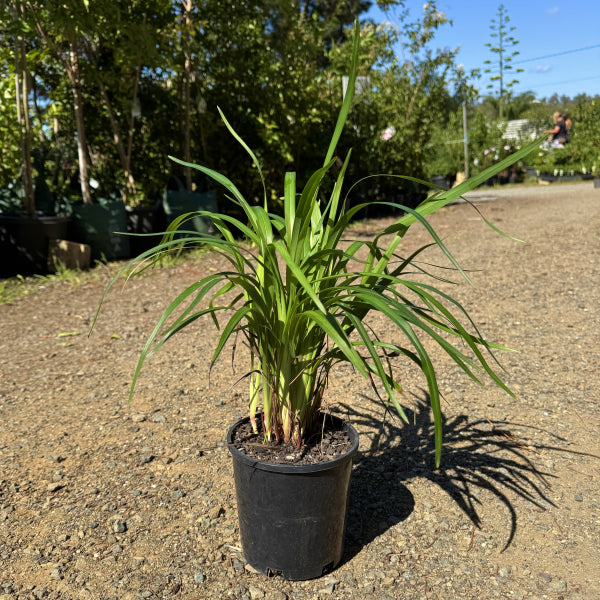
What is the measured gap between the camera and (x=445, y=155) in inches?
632

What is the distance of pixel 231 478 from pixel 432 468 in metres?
0.67

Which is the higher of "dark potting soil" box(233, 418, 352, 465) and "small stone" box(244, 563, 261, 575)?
"dark potting soil" box(233, 418, 352, 465)

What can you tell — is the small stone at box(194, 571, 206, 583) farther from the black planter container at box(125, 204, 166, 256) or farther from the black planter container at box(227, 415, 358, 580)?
the black planter container at box(125, 204, 166, 256)

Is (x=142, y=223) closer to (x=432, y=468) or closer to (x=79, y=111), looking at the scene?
(x=79, y=111)

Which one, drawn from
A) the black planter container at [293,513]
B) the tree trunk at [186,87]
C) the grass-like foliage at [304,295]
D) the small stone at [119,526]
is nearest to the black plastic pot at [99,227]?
the tree trunk at [186,87]

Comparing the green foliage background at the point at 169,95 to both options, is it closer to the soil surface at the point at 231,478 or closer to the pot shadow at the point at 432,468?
the soil surface at the point at 231,478

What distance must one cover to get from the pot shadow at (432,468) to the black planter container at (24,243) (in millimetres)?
3451

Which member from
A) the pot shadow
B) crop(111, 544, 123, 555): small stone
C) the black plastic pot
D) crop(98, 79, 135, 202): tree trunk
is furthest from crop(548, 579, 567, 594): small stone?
crop(98, 79, 135, 202): tree trunk

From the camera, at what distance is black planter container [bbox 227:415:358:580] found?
1.36 m

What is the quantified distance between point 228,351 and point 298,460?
1.72 meters

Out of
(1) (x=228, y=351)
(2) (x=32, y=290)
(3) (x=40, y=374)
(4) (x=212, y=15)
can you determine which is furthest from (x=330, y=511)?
(4) (x=212, y=15)

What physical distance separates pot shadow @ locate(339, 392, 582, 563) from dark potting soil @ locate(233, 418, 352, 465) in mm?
329

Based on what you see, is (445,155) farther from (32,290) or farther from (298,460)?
(298,460)

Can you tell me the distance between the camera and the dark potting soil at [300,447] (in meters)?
1.42
